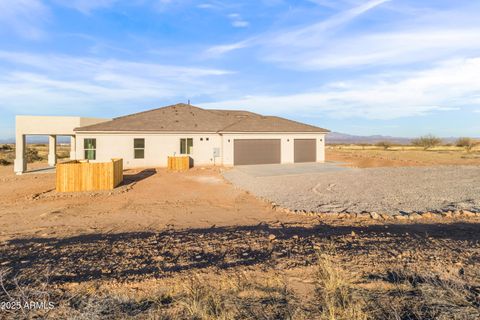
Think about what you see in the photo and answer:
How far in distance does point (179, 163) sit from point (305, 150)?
12.0 meters

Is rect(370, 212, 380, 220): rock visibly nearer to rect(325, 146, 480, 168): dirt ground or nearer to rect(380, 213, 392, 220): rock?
rect(380, 213, 392, 220): rock

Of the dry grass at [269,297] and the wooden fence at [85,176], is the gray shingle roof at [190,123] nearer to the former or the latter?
the wooden fence at [85,176]

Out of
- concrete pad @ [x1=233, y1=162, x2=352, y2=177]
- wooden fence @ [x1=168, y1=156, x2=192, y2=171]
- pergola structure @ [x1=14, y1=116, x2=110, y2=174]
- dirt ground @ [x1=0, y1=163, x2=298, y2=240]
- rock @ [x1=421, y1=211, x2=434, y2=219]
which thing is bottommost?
dirt ground @ [x1=0, y1=163, x2=298, y2=240]

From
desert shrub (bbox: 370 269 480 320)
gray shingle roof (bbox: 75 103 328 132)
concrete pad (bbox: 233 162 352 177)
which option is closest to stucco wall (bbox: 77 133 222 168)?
gray shingle roof (bbox: 75 103 328 132)

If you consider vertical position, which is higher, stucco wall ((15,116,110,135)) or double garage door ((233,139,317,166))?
stucco wall ((15,116,110,135))

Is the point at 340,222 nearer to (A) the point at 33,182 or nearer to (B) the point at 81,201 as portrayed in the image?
(B) the point at 81,201

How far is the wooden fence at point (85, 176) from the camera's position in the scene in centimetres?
1311

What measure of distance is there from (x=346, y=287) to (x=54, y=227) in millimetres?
7990

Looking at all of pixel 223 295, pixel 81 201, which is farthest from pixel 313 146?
pixel 223 295

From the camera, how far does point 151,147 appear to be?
22.1 metres

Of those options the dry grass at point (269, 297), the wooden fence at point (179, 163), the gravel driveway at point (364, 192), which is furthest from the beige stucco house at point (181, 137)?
the dry grass at point (269, 297)

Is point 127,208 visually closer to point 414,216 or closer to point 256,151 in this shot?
point 414,216

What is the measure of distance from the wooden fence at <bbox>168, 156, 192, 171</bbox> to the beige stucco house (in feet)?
5.68

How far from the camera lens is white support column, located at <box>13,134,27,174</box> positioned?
19125 millimetres
